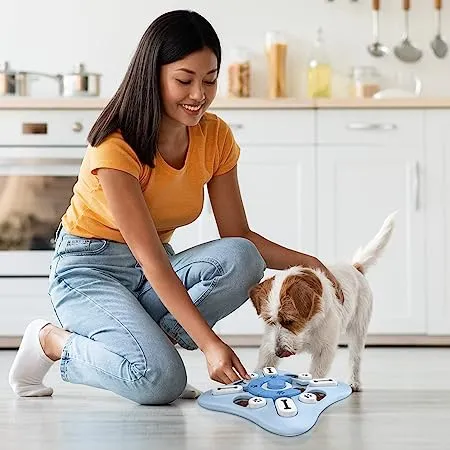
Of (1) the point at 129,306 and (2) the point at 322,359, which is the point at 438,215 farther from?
(1) the point at 129,306

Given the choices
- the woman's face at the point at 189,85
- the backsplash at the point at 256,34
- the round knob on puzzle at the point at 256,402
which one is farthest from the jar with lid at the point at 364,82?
the round knob on puzzle at the point at 256,402

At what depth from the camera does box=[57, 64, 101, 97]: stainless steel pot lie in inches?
171

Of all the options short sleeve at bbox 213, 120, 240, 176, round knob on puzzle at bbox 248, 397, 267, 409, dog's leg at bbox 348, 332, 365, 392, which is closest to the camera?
round knob on puzzle at bbox 248, 397, 267, 409

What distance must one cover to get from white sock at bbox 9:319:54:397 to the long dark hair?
1.70 ft

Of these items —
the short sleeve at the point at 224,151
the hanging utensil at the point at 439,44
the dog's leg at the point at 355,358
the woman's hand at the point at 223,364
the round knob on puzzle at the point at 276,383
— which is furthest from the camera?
the hanging utensil at the point at 439,44

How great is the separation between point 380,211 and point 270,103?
1.99ft

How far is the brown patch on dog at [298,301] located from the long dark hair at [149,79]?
439mm

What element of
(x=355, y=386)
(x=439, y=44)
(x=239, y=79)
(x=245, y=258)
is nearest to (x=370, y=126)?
(x=239, y=79)

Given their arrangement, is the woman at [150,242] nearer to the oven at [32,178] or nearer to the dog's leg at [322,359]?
the dog's leg at [322,359]

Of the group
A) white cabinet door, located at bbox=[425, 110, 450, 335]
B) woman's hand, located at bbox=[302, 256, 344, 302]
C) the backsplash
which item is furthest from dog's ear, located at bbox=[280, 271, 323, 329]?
the backsplash

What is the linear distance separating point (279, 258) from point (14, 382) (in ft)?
2.48

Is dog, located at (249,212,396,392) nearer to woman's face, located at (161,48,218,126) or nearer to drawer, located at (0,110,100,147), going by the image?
woman's face, located at (161,48,218,126)

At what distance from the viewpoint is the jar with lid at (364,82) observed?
4.66 meters

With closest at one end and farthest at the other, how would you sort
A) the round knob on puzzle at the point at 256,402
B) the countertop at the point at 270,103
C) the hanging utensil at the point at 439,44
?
the round knob on puzzle at the point at 256,402
the countertop at the point at 270,103
the hanging utensil at the point at 439,44
